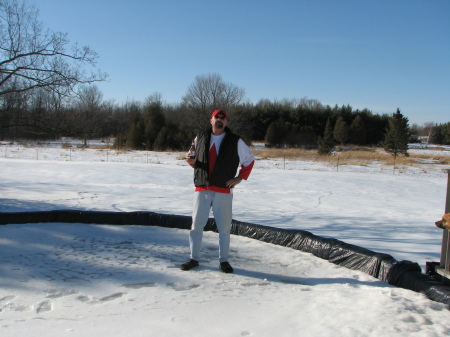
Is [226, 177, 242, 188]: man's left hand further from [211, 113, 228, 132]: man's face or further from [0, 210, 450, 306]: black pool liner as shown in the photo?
[0, 210, 450, 306]: black pool liner

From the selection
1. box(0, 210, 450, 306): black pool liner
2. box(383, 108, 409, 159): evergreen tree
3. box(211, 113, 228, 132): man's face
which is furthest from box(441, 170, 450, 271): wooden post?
box(383, 108, 409, 159): evergreen tree

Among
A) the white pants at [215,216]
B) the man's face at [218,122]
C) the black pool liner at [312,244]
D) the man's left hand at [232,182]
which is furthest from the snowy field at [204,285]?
the man's face at [218,122]

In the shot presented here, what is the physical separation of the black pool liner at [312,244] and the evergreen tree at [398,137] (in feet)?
80.4

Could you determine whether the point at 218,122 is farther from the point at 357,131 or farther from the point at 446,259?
the point at 357,131

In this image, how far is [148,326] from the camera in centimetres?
230

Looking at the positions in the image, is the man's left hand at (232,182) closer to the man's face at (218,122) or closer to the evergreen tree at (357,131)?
the man's face at (218,122)

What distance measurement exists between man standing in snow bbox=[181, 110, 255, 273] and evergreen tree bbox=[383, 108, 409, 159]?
25.7 m

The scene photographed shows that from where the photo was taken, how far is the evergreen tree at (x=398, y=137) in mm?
27609

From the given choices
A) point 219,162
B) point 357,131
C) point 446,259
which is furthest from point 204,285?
point 357,131

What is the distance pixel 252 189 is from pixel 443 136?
153ft

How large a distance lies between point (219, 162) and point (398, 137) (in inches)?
1077

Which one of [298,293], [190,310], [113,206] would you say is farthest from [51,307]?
[113,206]

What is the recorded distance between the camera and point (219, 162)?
3.52 meters

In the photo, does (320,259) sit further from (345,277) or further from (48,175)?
(48,175)
